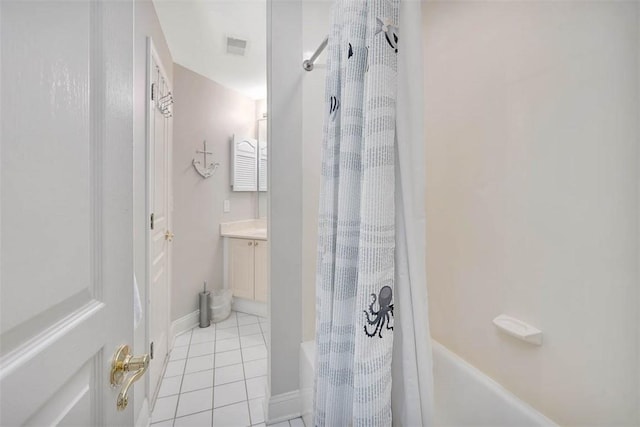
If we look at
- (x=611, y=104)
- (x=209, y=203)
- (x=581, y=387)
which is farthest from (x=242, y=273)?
(x=611, y=104)

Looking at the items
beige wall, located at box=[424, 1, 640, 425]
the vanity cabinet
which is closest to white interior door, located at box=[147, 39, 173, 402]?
the vanity cabinet

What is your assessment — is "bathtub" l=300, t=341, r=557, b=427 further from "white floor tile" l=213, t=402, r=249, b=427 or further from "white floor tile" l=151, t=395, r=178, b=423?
"white floor tile" l=151, t=395, r=178, b=423

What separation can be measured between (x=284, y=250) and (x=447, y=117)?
1.05 metres

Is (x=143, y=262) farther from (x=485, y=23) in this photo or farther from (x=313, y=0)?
(x=485, y=23)

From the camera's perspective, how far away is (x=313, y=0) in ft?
5.01

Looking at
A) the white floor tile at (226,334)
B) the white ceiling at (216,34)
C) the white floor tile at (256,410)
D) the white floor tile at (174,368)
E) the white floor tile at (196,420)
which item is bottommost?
the white floor tile at (196,420)

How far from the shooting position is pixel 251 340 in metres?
2.41

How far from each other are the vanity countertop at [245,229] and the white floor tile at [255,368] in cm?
108

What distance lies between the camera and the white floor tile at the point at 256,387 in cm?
172

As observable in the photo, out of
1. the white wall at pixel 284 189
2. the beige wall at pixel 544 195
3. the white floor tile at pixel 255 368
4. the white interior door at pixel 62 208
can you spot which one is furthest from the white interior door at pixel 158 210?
the beige wall at pixel 544 195

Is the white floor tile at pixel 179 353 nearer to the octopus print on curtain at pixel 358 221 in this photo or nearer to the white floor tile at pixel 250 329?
the white floor tile at pixel 250 329

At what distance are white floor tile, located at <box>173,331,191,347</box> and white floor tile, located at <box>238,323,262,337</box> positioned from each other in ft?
1.44

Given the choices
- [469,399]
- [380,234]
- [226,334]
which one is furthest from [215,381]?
[380,234]

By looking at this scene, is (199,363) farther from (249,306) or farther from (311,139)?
(311,139)
